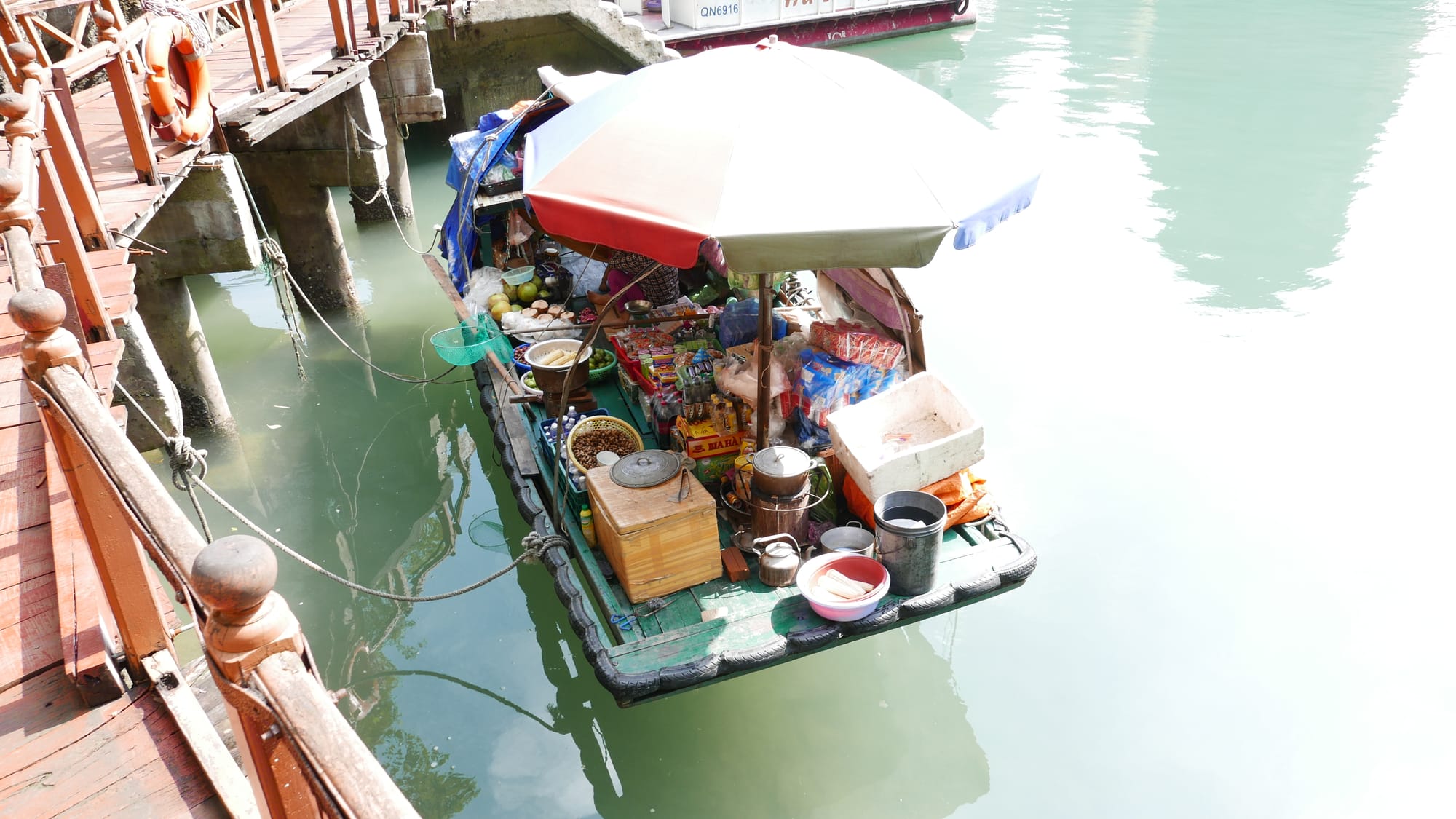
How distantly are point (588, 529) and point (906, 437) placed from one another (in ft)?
6.60

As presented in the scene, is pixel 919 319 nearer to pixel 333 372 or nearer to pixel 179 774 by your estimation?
pixel 179 774

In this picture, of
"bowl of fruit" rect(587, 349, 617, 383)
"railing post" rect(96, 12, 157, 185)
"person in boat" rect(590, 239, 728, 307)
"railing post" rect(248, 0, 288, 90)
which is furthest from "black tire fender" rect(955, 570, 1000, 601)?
"railing post" rect(248, 0, 288, 90)

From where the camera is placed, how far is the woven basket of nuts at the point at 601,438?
5766 mm

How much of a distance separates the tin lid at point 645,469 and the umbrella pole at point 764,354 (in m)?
0.64

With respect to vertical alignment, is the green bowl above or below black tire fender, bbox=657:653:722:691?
above

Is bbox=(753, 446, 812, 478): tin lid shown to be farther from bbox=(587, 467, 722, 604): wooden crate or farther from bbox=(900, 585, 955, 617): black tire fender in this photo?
bbox=(900, 585, 955, 617): black tire fender

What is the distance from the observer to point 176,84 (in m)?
6.46

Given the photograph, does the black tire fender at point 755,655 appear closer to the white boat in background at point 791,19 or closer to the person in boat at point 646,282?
the person in boat at point 646,282

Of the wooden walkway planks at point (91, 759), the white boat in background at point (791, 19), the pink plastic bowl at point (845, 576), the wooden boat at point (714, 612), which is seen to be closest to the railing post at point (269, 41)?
the wooden boat at point (714, 612)

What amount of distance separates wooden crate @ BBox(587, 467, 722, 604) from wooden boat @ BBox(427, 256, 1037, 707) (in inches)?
4.1

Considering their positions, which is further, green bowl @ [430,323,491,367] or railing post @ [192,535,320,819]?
green bowl @ [430,323,491,367]

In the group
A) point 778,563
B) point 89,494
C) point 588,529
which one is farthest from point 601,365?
point 89,494

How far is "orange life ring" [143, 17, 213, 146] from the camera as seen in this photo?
19.6 feet

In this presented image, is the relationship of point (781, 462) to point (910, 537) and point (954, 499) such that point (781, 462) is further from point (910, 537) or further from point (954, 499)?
point (954, 499)
